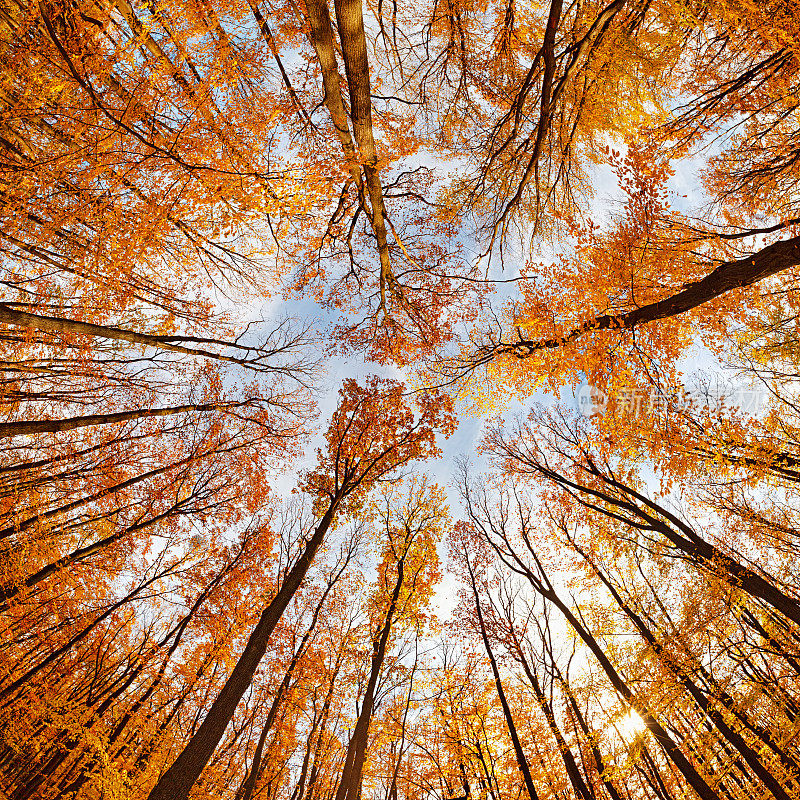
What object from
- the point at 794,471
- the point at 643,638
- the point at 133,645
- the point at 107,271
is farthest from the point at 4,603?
the point at 794,471

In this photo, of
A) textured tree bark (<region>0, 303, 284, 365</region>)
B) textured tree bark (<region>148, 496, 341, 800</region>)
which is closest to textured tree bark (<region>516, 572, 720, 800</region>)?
textured tree bark (<region>148, 496, 341, 800</region>)

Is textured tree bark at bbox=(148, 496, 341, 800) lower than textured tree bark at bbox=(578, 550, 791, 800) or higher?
lower

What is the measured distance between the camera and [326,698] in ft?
37.8

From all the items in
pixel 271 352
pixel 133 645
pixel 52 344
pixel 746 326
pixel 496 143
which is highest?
pixel 746 326

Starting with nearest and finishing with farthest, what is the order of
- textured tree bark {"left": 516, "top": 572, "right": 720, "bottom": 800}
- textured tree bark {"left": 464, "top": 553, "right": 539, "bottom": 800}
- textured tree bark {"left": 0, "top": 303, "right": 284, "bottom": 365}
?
textured tree bark {"left": 0, "top": 303, "right": 284, "bottom": 365} → textured tree bark {"left": 516, "top": 572, "right": 720, "bottom": 800} → textured tree bark {"left": 464, "top": 553, "right": 539, "bottom": 800}

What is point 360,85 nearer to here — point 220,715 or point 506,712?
point 220,715

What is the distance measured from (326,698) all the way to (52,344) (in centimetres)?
1308

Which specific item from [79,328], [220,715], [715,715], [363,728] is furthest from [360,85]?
[715,715]

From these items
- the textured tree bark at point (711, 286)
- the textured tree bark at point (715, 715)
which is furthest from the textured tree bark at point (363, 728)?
the textured tree bark at point (711, 286)

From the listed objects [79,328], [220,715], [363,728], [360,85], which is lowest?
[220,715]

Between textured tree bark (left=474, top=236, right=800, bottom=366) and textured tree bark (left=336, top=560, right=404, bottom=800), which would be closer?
textured tree bark (left=474, top=236, right=800, bottom=366)

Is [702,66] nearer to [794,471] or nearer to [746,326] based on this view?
[746,326]

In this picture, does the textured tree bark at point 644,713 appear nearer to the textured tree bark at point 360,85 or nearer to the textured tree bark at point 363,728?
the textured tree bark at point 363,728

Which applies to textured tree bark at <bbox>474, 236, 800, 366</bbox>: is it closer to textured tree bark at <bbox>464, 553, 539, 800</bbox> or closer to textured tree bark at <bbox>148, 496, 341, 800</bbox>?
textured tree bark at <bbox>148, 496, 341, 800</bbox>
